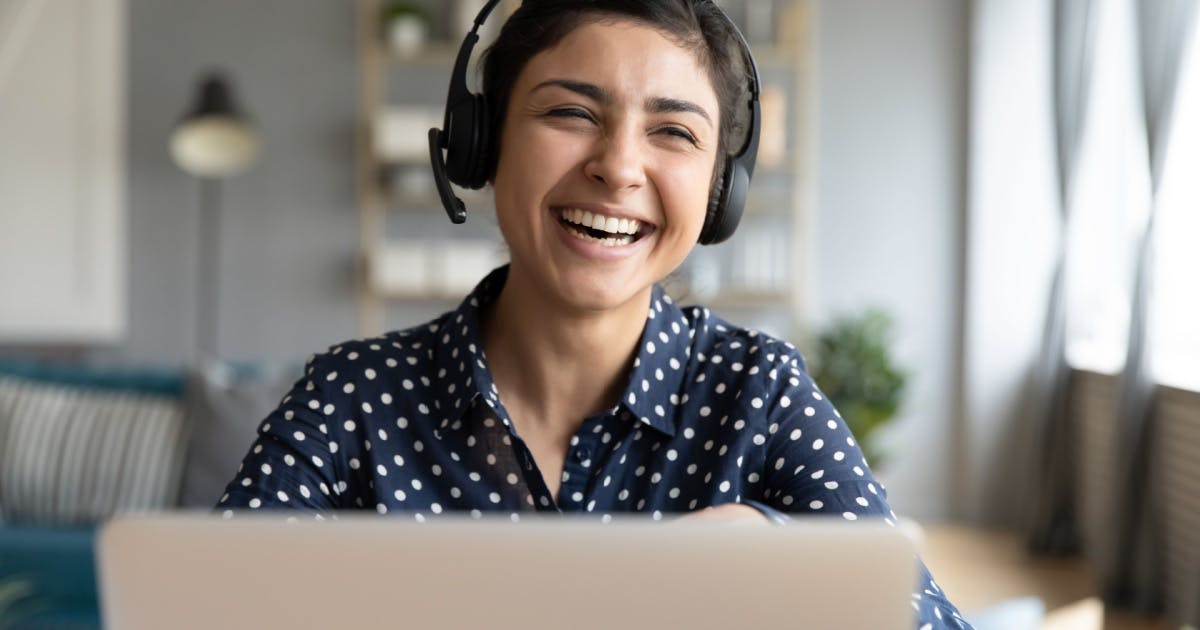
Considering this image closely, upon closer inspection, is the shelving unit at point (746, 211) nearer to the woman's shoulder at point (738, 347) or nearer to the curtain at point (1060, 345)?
the curtain at point (1060, 345)

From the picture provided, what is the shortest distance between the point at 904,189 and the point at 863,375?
3.62 ft

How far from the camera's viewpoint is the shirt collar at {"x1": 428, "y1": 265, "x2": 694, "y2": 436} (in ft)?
4.28

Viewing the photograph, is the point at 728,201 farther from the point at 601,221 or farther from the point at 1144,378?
the point at 1144,378

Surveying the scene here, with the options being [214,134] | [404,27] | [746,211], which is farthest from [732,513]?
[404,27]

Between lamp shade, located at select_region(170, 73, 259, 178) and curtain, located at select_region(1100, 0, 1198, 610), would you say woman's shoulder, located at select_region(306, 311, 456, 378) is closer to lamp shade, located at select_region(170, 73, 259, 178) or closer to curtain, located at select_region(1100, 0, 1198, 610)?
curtain, located at select_region(1100, 0, 1198, 610)

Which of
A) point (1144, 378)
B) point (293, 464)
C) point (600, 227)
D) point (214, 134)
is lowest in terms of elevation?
point (1144, 378)

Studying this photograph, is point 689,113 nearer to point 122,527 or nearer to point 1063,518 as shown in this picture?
point 122,527

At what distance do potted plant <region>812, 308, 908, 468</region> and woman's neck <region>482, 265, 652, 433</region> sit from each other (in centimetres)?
438

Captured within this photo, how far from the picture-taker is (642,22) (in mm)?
1271

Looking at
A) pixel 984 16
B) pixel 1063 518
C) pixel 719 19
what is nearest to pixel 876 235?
pixel 984 16

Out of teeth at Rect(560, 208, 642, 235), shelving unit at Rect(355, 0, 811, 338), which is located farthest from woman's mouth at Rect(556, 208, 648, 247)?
shelving unit at Rect(355, 0, 811, 338)

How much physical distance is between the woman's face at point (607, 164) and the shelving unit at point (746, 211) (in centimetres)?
477

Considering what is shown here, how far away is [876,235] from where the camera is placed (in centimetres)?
630

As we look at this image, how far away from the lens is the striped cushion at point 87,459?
3529mm
